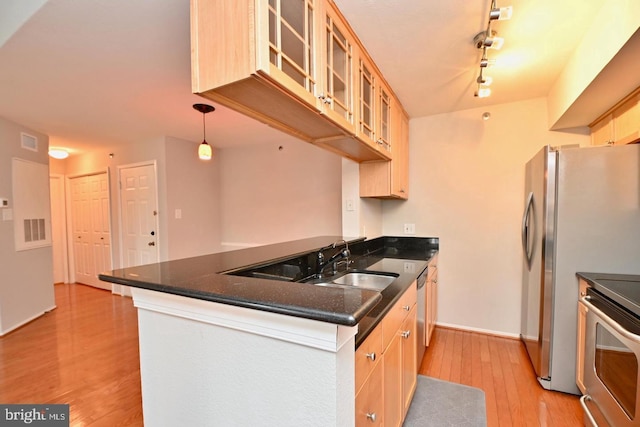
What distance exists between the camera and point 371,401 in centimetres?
109

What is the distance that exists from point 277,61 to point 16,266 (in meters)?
4.15

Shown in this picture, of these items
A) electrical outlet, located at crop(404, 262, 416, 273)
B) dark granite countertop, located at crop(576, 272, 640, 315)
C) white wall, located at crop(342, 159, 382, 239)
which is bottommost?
dark granite countertop, located at crop(576, 272, 640, 315)

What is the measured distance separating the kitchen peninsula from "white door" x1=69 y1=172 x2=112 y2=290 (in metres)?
4.35

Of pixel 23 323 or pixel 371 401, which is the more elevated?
pixel 371 401

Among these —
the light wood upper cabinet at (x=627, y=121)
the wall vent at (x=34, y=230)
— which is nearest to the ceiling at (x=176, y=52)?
the light wood upper cabinet at (x=627, y=121)

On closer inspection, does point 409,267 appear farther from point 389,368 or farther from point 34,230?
point 34,230

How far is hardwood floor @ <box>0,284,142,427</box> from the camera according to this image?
189cm

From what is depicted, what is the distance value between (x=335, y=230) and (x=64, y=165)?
5159mm

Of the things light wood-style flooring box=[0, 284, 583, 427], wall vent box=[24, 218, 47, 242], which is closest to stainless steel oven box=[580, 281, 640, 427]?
light wood-style flooring box=[0, 284, 583, 427]

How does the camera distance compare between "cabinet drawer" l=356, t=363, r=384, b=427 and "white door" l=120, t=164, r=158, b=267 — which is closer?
"cabinet drawer" l=356, t=363, r=384, b=427

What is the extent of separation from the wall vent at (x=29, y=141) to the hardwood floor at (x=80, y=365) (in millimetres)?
2108

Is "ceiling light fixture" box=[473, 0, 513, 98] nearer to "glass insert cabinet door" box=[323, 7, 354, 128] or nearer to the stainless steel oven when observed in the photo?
"glass insert cabinet door" box=[323, 7, 354, 128]

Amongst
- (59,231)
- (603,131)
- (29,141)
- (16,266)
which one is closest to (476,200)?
(603,131)

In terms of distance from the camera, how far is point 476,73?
7.19ft
